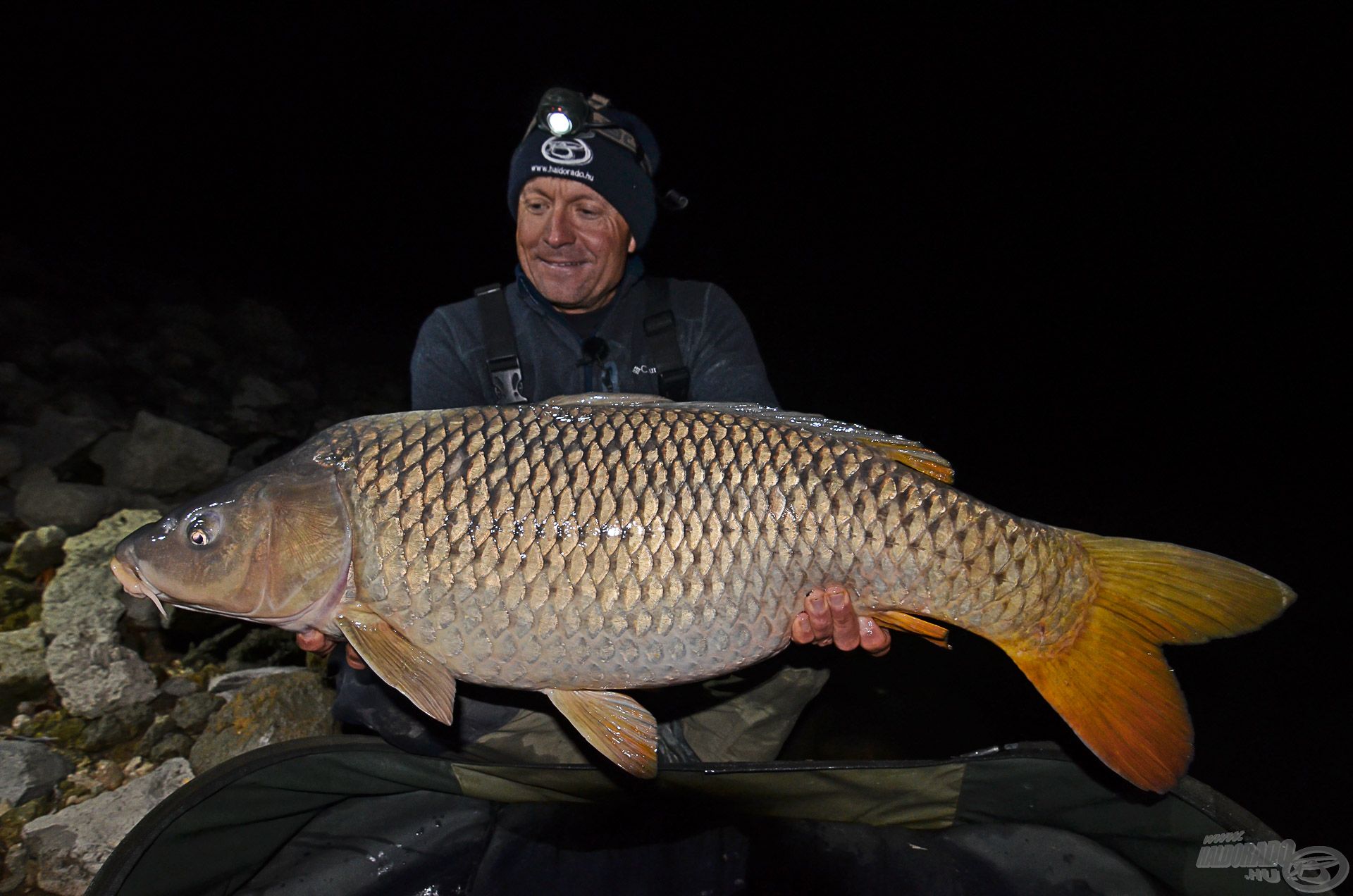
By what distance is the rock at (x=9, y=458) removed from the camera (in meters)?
2.55

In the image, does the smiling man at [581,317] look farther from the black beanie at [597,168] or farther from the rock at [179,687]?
the rock at [179,687]

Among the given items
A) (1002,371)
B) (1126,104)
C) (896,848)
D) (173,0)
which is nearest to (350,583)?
(896,848)

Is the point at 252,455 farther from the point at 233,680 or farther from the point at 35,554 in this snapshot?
the point at 233,680

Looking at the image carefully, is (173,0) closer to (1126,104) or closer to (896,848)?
(1126,104)

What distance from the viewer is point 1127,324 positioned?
25.7 ft

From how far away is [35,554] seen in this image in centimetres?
197

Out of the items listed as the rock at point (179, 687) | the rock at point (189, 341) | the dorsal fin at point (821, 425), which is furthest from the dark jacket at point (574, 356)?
the rock at point (189, 341)

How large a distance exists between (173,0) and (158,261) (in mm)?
11401

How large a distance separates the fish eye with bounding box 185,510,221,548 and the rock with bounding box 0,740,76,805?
0.83m

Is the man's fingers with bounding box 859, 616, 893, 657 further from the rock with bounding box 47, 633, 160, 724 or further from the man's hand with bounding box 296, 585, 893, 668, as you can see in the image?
the rock with bounding box 47, 633, 160, 724

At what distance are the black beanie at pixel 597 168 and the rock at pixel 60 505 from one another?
1.83 metres

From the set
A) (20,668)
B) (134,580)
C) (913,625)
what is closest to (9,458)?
(20,668)

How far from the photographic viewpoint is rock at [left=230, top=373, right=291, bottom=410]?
14.2 feet

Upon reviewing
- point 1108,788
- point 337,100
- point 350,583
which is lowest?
point 1108,788
